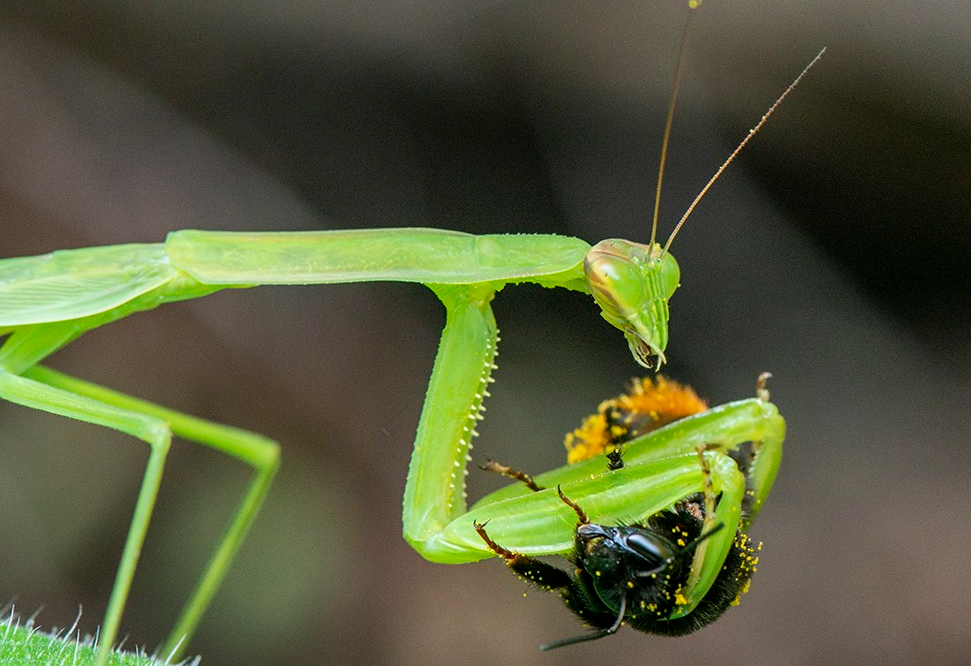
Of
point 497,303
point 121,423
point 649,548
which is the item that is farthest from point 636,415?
point 497,303

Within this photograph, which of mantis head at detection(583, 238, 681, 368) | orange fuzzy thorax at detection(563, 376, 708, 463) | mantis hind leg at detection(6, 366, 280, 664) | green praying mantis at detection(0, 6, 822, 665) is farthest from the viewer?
mantis hind leg at detection(6, 366, 280, 664)

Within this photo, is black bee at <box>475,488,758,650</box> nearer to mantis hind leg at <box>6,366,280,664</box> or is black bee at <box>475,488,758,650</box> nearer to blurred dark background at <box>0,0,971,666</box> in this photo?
mantis hind leg at <box>6,366,280,664</box>

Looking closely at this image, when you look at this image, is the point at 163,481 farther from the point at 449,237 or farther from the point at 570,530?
the point at 570,530

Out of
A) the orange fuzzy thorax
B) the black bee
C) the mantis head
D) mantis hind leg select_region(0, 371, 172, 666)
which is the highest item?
the mantis head

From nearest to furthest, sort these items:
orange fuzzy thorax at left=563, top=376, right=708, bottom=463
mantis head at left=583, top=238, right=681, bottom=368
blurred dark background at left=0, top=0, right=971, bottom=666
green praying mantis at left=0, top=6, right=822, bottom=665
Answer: green praying mantis at left=0, top=6, right=822, bottom=665
mantis head at left=583, top=238, right=681, bottom=368
orange fuzzy thorax at left=563, top=376, right=708, bottom=463
blurred dark background at left=0, top=0, right=971, bottom=666

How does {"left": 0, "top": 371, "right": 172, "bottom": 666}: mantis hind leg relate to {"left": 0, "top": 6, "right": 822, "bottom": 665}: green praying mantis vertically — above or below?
below

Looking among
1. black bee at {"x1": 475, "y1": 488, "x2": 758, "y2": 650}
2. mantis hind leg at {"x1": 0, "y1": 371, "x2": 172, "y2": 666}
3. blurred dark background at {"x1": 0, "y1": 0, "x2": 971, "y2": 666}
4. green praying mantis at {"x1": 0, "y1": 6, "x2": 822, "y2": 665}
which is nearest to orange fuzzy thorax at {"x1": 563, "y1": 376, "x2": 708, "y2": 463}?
green praying mantis at {"x1": 0, "y1": 6, "x2": 822, "y2": 665}

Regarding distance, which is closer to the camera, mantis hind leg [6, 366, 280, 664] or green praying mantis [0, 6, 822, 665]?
green praying mantis [0, 6, 822, 665]

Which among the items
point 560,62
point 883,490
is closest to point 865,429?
point 883,490
